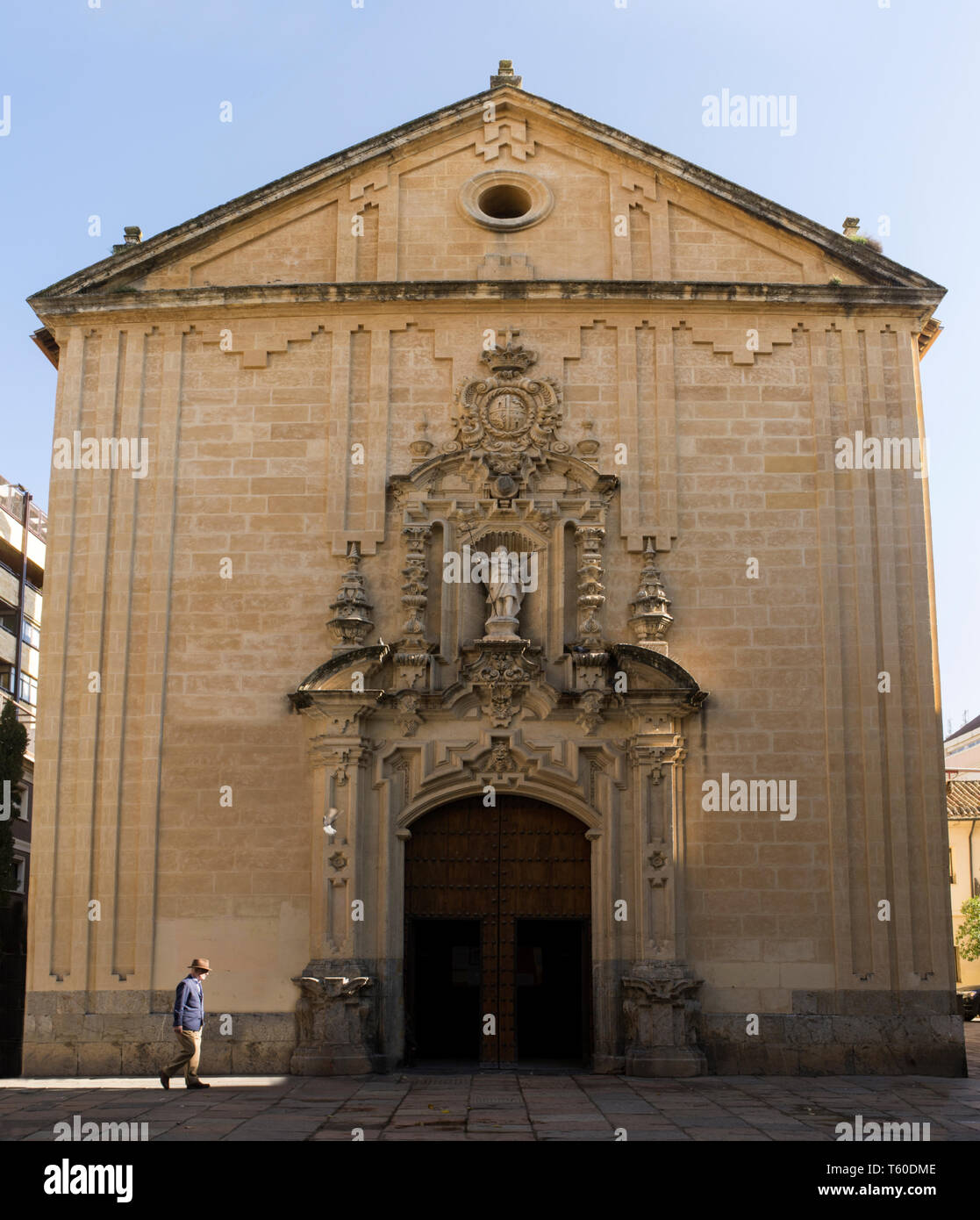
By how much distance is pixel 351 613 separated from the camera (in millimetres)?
17734

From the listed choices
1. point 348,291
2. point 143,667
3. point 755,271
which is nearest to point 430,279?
point 348,291

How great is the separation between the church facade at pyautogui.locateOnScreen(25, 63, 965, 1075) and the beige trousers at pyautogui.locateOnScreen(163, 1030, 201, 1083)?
1.30 meters

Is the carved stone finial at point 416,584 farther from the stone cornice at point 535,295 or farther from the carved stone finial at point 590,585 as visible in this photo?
the stone cornice at point 535,295

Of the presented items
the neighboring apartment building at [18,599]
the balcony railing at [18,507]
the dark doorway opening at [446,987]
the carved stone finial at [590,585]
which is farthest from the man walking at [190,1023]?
the balcony railing at [18,507]

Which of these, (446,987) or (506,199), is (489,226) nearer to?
(506,199)

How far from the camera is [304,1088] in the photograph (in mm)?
15109

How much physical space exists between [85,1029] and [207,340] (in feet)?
29.0

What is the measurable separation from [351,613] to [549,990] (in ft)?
17.7

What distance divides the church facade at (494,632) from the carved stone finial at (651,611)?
6cm

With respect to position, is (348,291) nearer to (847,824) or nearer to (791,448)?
(791,448)

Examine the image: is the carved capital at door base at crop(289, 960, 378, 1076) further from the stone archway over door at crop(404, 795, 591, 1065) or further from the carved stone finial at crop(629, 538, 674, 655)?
the carved stone finial at crop(629, 538, 674, 655)

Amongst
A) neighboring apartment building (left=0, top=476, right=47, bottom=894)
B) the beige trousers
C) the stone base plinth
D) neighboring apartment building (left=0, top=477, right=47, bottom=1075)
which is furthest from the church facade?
neighboring apartment building (left=0, top=476, right=47, bottom=894)

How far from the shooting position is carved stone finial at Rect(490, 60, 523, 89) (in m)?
19.8

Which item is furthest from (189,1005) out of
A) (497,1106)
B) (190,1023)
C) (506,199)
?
(506,199)
